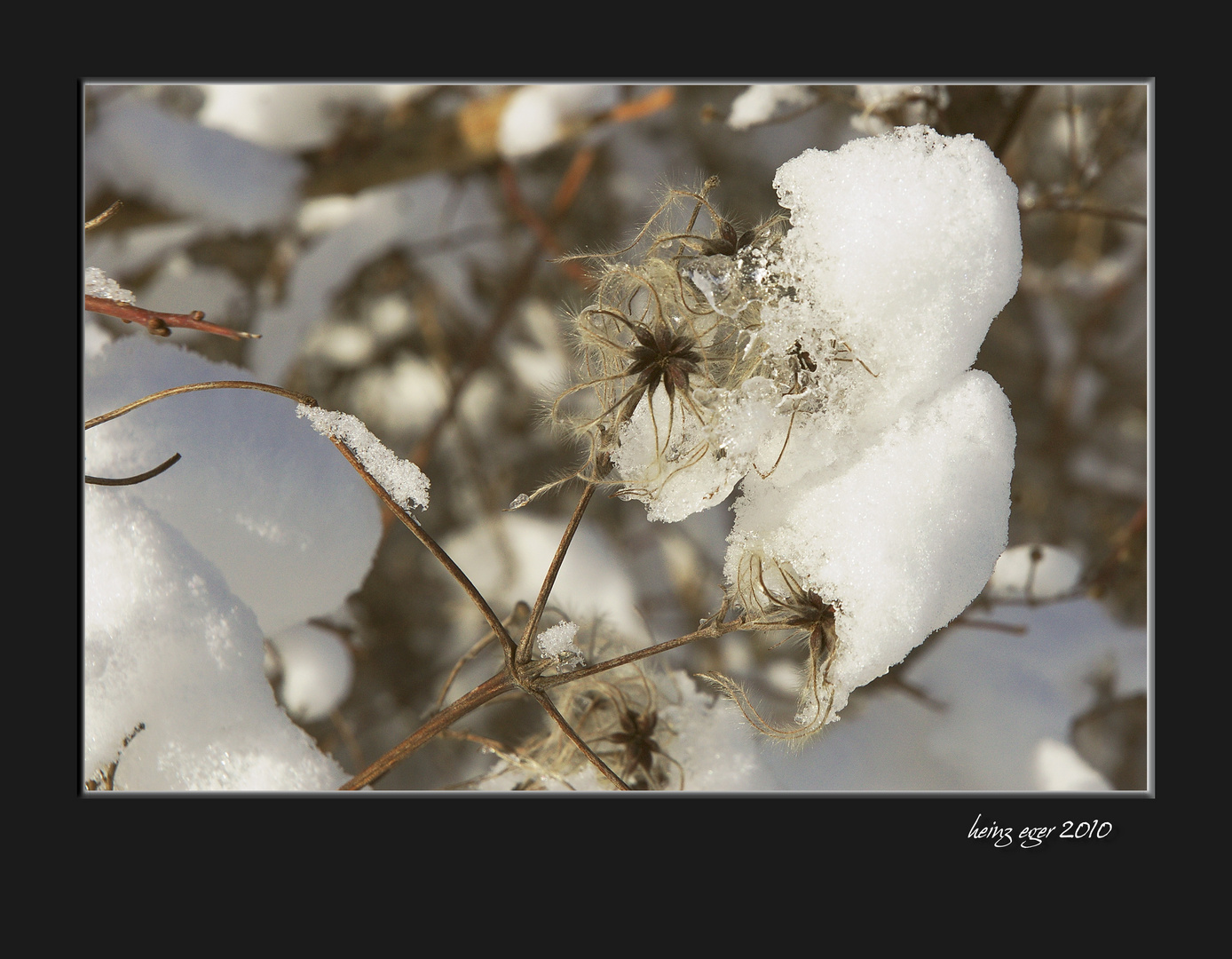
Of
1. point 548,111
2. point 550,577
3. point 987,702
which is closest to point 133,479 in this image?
point 550,577

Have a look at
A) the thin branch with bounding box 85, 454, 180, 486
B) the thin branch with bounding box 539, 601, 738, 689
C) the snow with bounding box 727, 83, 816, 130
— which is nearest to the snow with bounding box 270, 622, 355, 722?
the thin branch with bounding box 85, 454, 180, 486

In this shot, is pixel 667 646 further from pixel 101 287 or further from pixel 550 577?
pixel 101 287

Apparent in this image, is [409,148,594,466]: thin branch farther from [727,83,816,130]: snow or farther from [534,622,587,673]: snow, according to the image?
[534,622,587,673]: snow

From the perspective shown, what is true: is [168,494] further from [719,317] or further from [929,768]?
[929,768]

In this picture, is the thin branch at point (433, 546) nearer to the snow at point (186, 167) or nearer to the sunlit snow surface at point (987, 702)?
the sunlit snow surface at point (987, 702)

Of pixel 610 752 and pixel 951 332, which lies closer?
pixel 951 332

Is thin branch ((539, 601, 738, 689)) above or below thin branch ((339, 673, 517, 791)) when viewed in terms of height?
above

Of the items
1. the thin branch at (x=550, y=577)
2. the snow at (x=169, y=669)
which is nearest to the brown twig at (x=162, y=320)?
the snow at (x=169, y=669)

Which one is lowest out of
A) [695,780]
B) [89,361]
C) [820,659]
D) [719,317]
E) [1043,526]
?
[1043,526]
